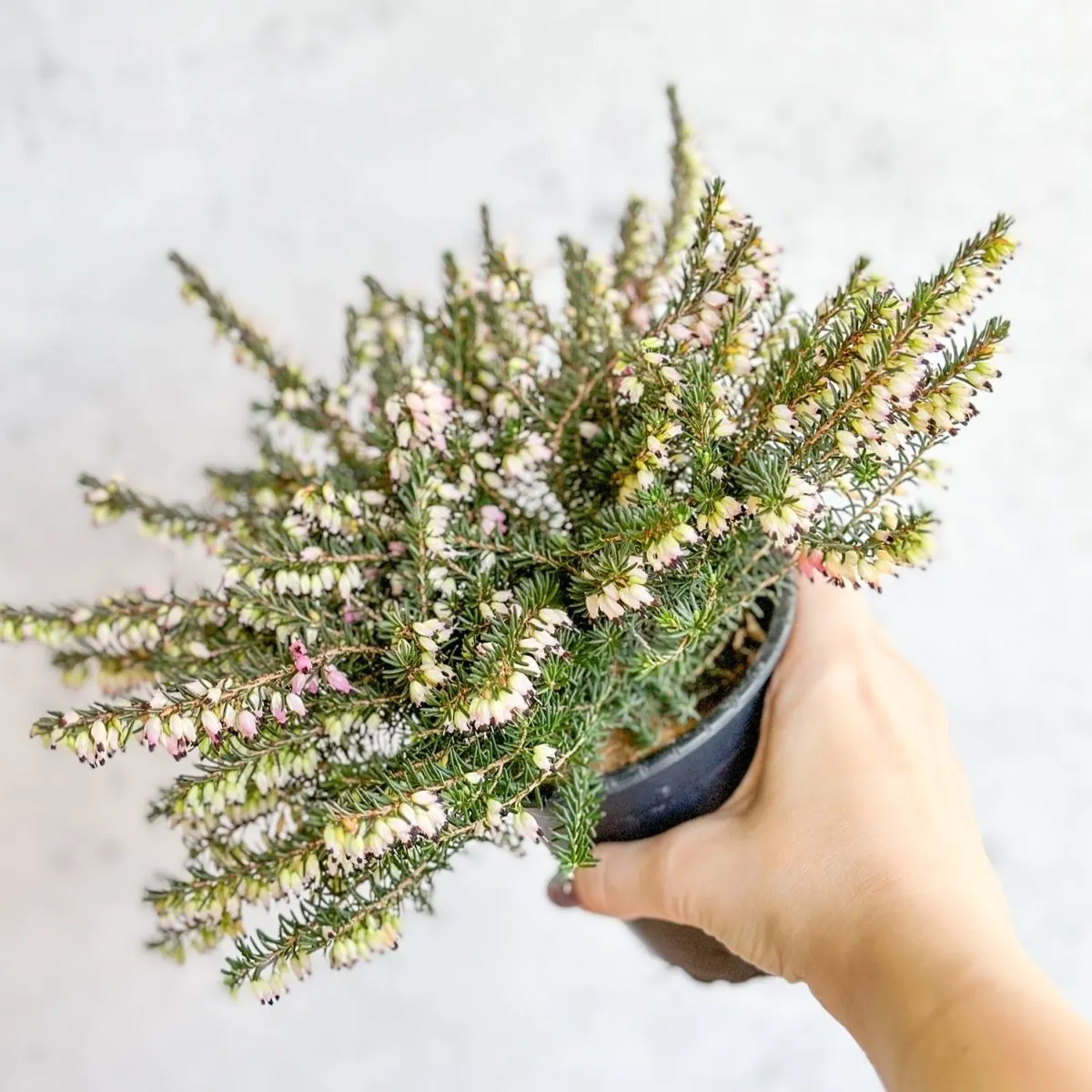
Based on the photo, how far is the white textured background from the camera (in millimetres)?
1301

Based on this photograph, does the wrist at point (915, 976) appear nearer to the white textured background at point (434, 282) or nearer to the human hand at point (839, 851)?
the human hand at point (839, 851)

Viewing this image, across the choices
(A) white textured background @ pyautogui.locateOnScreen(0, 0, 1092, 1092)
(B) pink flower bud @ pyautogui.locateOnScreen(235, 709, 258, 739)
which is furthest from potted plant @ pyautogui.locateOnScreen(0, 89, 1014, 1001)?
(A) white textured background @ pyautogui.locateOnScreen(0, 0, 1092, 1092)

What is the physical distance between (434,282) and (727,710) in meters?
0.84

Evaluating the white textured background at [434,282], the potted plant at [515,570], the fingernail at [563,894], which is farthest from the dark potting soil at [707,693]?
the white textured background at [434,282]

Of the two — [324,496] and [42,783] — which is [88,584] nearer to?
[42,783]

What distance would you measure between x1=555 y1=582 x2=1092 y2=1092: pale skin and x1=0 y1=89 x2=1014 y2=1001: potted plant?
0.05 meters

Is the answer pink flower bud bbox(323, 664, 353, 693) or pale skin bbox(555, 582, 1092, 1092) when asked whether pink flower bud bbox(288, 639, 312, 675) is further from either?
pale skin bbox(555, 582, 1092, 1092)

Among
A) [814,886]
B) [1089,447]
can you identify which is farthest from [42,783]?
[1089,447]

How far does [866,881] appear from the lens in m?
0.71

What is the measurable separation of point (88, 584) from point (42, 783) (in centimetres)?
24

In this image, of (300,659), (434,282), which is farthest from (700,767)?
(434,282)

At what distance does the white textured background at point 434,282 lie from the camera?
4.27 ft

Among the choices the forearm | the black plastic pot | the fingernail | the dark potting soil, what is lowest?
the forearm

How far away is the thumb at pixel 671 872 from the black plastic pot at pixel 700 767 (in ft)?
0.05
